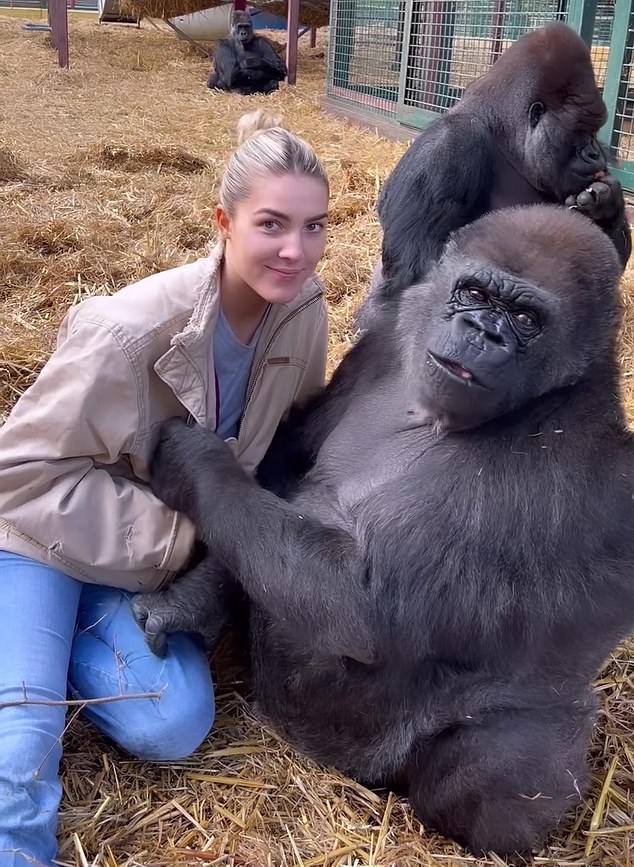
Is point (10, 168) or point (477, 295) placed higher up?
point (477, 295)

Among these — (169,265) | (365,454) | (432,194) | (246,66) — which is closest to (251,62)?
(246,66)

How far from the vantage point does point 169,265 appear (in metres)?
5.24

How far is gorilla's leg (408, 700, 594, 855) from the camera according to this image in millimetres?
2238

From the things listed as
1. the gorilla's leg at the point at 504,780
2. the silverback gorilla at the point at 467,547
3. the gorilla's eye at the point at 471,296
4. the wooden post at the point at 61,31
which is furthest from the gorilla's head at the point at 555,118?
the wooden post at the point at 61,31

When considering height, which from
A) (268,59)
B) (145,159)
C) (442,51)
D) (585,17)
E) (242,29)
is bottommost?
(145,159)

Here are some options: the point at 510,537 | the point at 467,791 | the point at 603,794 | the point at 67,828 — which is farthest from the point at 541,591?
the point at 67,828

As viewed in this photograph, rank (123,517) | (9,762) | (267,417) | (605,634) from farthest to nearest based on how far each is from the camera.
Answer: (267,417)
(123,517)
(605,634)
(9,762)

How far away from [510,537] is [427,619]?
27cm

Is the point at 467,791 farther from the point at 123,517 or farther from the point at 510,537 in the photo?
the point at 123,517

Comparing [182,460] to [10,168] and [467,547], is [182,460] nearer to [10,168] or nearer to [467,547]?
[467,547]

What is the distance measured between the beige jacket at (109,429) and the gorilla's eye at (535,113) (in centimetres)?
196

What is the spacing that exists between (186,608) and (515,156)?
247 centimetres

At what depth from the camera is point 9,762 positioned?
6.79 ft

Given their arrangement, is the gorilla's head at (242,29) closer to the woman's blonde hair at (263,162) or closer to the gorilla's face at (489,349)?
the woman's blonde hair at (263,162)
